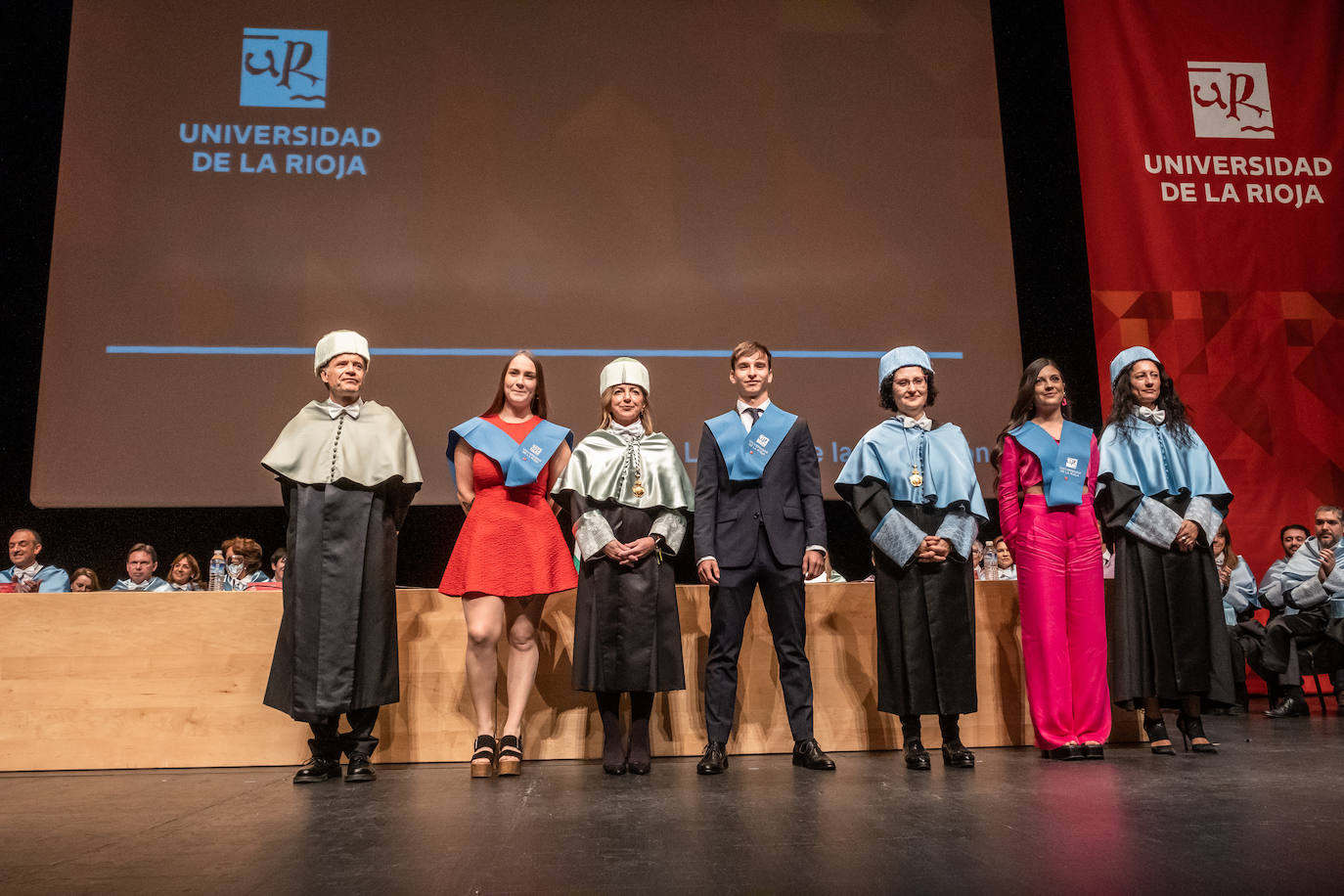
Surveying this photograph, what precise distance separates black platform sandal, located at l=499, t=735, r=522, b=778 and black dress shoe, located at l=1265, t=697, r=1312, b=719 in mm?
3866

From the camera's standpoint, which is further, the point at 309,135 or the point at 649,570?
the point at 309,135

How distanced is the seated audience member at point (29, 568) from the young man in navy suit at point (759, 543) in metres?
3.97

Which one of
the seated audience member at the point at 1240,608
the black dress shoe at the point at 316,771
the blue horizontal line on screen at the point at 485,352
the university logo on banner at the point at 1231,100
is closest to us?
the black dress shoe at the point at 316,771

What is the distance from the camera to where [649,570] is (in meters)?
2.97

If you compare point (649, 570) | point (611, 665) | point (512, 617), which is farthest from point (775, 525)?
point (512, 617)

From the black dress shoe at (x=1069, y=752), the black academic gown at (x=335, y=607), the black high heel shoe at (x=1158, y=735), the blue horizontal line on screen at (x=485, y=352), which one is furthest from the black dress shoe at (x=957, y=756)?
the blue horizontal line on screen at (x=485, y=352)

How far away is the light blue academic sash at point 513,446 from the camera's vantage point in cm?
298

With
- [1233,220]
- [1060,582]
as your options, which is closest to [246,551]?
[1060,582]

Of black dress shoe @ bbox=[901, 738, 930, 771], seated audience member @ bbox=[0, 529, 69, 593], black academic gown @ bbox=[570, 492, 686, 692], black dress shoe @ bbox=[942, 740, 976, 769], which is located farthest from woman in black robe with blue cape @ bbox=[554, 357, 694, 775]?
seated audience member @ bbox=[0, 529, 69, 593]

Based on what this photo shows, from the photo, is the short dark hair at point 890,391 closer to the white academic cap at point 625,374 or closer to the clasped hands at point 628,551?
the white academic cap at point 625,374

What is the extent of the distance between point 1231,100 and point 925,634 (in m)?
4.81

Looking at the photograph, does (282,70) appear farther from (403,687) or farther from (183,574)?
(403,687)

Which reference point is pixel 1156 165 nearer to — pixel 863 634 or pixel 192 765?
pixel 863 634

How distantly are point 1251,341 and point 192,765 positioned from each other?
6.02m
